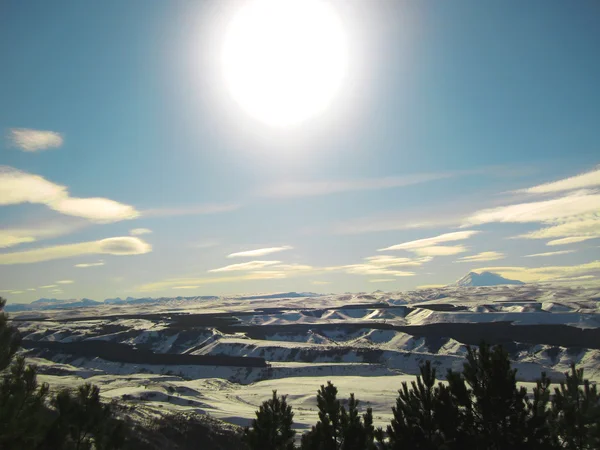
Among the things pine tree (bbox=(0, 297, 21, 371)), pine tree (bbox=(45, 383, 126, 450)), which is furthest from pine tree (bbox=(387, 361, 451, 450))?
pine tree (bbox=(0, 297, 21, 371))

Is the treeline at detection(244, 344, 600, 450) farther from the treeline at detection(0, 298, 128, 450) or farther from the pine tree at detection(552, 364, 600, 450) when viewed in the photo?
the treeline at detection(0, 298, 128, 450)

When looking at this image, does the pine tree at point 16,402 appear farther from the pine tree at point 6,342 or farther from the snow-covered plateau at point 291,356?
the snow-covered plateau at point 291,356

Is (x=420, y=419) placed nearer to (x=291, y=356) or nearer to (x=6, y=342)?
(x=6, y=342)

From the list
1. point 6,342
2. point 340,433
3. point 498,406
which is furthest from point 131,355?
point 498,406

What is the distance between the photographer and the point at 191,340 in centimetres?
12094

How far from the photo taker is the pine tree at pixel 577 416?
61.3 feet

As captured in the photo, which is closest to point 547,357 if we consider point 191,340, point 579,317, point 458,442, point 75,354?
point 579,317

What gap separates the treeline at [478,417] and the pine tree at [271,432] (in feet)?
3.25

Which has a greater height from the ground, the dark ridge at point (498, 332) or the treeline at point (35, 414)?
the treeline at point (35, 414)

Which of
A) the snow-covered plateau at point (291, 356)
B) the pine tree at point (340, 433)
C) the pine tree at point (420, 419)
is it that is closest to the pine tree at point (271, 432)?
the pine tree at point (340, 433)

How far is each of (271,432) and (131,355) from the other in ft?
322

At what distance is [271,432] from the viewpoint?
21906 mm

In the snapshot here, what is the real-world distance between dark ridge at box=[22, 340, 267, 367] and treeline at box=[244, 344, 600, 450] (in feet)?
246

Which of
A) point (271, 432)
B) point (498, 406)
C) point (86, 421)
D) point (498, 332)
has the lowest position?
point (498, 332)
